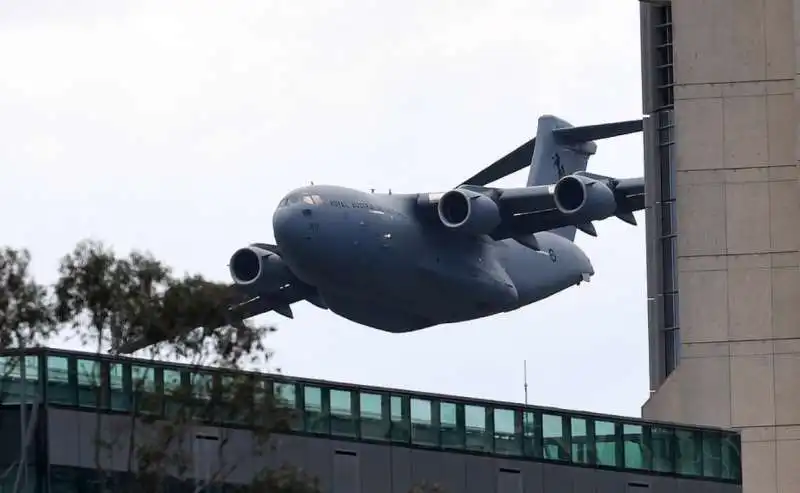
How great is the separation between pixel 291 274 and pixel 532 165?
11.4 meters

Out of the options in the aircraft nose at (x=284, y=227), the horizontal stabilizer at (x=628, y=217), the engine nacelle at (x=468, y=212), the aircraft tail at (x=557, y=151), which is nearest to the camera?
the aircraft nose at (x=284, y=227)

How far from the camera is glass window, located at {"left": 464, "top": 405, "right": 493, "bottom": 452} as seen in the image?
1369 inches

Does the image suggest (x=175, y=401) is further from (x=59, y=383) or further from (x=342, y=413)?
(x=342, y=413)

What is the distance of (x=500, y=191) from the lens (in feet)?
201

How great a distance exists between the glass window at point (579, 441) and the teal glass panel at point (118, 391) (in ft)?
27.6

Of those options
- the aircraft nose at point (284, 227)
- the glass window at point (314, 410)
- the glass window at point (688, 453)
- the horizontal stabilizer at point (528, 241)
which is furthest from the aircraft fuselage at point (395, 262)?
the glass window at point (314, 410)

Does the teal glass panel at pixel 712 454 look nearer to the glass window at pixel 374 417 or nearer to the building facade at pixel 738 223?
the building facade at pixel 738 223

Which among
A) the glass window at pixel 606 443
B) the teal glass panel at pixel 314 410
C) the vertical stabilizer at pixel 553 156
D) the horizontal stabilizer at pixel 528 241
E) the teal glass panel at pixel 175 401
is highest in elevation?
the vertical stabilizer at pixel 553 156

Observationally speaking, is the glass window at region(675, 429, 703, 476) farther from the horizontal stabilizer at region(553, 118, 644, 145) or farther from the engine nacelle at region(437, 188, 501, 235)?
the horizontal stabilizer at region(553, 118, 644, 145)

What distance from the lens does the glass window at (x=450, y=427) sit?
34.5m

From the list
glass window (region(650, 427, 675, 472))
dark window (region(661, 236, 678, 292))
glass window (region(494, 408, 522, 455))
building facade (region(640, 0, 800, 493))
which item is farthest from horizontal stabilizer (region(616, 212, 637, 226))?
glass window (region(494, 408, 522, 455))

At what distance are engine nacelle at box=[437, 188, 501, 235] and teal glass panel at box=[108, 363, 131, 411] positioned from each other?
1177 inches

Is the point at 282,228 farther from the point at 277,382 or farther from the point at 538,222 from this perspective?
the point at 277,382

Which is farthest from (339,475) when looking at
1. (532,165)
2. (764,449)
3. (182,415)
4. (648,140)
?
(532,165)
